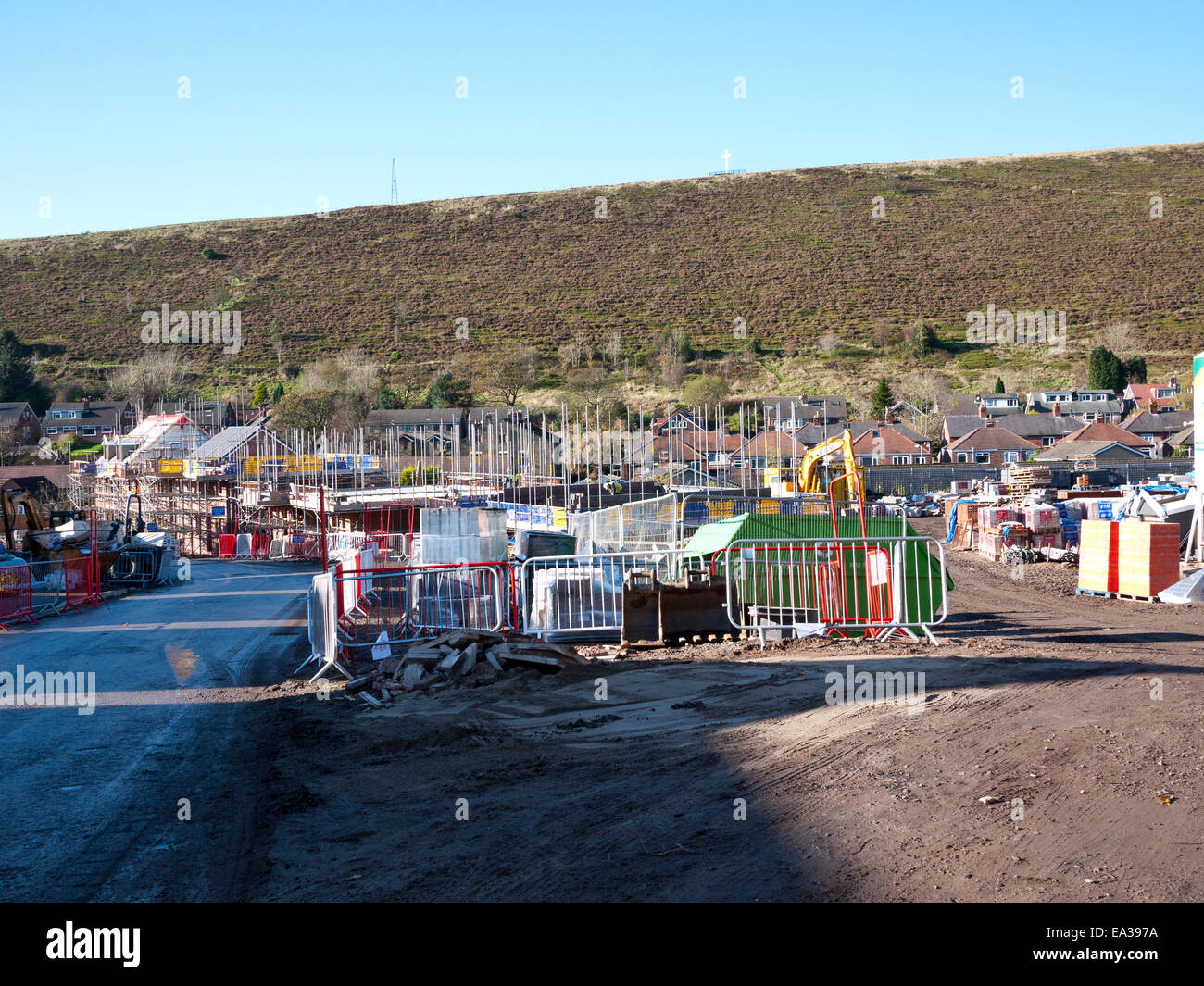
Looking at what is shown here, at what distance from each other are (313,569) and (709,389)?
4920 cm

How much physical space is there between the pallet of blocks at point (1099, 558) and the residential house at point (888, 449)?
4675 centimetres

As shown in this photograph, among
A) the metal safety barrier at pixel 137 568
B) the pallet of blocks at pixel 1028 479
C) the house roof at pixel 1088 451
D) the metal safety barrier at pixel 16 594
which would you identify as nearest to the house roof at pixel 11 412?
the metal safety barrier at pixel 137 568

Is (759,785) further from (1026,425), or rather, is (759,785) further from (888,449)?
(1026,425)

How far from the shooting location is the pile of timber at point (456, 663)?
10.6 m

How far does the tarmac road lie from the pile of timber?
1.11 m

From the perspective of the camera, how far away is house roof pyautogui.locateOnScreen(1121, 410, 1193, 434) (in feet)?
223

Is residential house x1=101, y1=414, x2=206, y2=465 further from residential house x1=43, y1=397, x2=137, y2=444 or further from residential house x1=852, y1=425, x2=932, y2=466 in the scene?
residential house x1=852, y1=425, x2=932, y2=466

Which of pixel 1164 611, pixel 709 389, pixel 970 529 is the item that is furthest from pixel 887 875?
pixel 709 389

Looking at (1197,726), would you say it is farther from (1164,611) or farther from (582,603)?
(1164,611)

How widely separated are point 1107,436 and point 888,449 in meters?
12.8

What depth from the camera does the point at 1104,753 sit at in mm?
6828

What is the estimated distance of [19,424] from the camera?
256 ft

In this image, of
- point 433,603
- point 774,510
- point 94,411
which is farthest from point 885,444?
point 94,411

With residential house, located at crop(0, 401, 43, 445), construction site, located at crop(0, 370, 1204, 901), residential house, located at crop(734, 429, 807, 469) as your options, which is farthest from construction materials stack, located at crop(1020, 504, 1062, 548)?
residential house, located at crop(0, 401, 43, 445)
